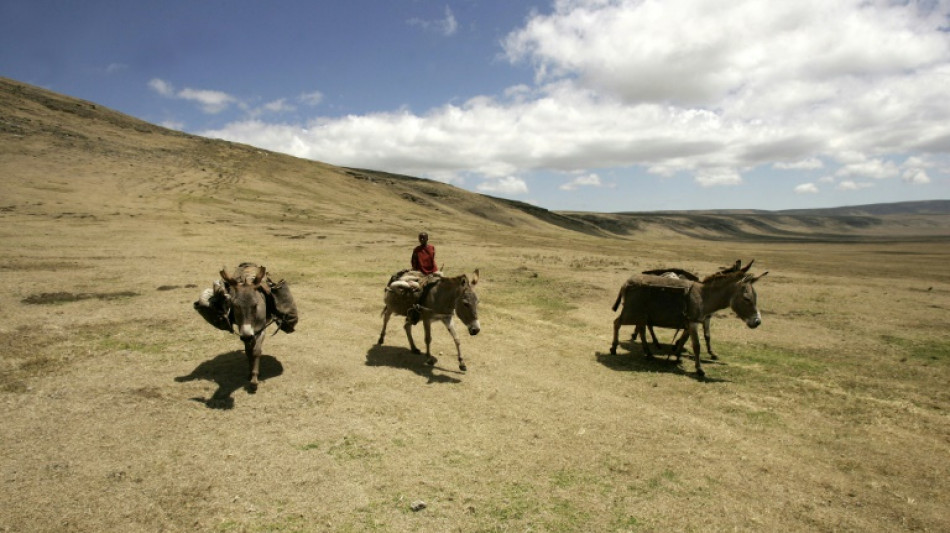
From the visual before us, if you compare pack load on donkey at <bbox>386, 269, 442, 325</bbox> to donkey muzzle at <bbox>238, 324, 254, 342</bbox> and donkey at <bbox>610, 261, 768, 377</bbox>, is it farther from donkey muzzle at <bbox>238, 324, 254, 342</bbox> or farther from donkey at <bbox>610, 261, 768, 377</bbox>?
donkey at <bbox>610, 261, 768, 377</bbox>

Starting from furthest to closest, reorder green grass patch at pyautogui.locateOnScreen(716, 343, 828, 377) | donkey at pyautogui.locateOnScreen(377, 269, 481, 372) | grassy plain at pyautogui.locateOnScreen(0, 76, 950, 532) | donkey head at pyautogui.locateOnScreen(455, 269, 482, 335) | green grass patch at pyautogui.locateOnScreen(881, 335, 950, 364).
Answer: green grass patch at pyautogui.locateOnScreen(881, 335, 950, 364), green grass patch at pyautogui.locateOnScreen(716, 343, 828, 377), donkey at pyautogui.locateOnScreen(377, 269, 481, 372), donkey head at pyautogui.locateOnScreen(455, 269, 482, 335), grassy plain at pyautogui.locateOnScreen(0, 76, 950, 532)

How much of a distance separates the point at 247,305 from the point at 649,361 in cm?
931

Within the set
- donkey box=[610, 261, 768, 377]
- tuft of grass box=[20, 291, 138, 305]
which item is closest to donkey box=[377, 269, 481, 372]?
donkey box=[610, 261, 768, 377]

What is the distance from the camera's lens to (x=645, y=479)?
6367mm

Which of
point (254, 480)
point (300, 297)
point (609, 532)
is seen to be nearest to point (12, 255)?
point (300, 297)

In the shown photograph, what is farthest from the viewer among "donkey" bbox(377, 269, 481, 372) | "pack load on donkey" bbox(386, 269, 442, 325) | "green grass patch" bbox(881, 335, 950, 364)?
"green grass patch" bbox(881, 335, 950, 364)

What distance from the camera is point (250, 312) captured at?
8.31 meters

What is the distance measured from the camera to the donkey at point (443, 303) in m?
9.83

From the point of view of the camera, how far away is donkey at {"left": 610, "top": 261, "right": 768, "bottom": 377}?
36.0 ft

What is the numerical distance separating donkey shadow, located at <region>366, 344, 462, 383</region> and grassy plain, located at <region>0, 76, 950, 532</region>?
0.09m

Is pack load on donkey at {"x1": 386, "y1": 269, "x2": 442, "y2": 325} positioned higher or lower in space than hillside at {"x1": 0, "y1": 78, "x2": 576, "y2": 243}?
lower

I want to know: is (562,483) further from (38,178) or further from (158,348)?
(38,178)

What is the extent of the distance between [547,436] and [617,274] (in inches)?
739

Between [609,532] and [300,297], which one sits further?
[300,297]
